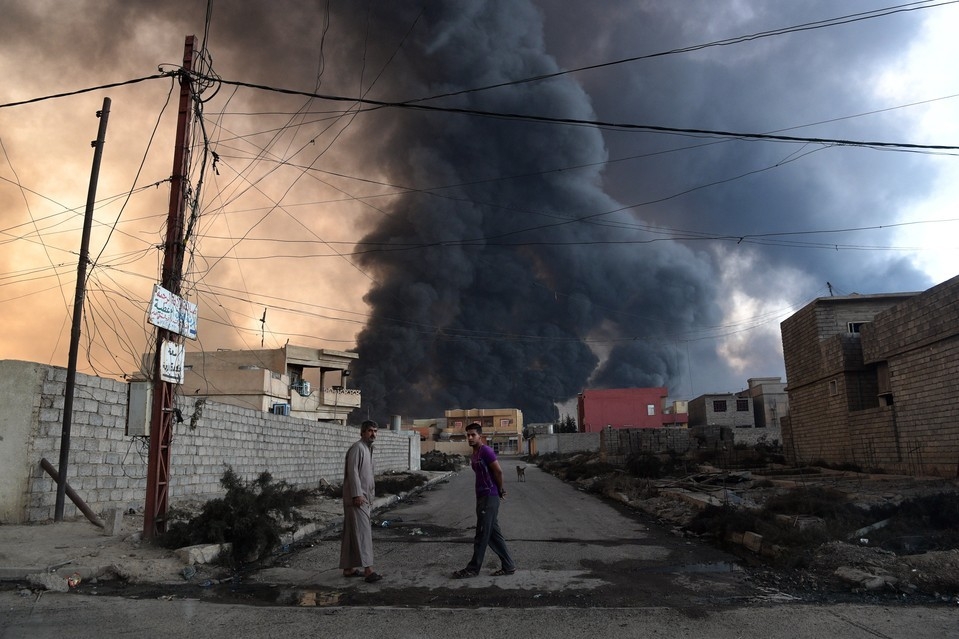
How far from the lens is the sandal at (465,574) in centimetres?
653

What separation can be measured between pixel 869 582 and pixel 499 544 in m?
3.73

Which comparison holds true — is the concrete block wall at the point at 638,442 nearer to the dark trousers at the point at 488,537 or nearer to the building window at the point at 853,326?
the building window at the point at 853,326

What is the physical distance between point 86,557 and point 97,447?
11.2 ft

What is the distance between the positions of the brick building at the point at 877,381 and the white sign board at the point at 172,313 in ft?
54.0

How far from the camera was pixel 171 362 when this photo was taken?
335 inches

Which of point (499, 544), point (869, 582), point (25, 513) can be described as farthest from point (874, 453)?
point (25, 513)

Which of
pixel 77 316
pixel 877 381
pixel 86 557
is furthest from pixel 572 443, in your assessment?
pixel 86 557

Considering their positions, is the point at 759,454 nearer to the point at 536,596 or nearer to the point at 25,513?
the point at 536,596

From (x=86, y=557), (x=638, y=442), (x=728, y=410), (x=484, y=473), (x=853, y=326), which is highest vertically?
(x=853, y=326)

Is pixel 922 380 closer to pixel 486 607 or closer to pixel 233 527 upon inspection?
pixel 486 607

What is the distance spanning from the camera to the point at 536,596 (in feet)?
18.6

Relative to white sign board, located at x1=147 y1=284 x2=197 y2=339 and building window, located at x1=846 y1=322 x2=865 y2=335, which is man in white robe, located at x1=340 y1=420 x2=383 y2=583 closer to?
white sign board, located at x1=147 y1=284 x2=197 y2=339

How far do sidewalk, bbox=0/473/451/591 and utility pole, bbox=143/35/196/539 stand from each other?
0.45 metres

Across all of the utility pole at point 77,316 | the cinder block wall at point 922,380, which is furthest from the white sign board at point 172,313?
the cinder block wall at point 922,380
